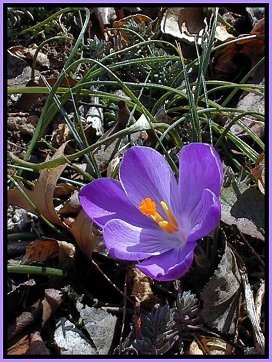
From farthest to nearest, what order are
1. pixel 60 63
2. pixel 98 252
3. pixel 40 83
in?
pixel 60 63, pixel 40 83, pixel 98 252

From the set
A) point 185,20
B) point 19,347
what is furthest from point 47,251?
point 185,20

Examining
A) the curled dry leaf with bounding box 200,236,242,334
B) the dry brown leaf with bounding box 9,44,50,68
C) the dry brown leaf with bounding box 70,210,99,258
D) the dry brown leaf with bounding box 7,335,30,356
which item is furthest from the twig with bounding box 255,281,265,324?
the dry brown leaf with bounding box 9,44,50,68

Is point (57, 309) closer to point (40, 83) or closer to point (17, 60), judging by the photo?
point (40, 83)

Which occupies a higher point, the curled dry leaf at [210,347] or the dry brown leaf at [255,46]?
the dry brown leaf at [255,46]

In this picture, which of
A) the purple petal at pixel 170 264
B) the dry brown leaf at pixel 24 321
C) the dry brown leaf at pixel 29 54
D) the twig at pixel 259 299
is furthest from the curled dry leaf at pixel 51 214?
the dry brown leaf at pixel 29 54

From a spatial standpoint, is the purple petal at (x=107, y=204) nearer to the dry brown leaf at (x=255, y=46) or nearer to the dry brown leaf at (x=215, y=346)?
the dry brown leaf at (x=215, y=346)

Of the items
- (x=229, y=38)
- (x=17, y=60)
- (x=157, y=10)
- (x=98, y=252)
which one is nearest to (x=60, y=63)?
(x=17, y=60)

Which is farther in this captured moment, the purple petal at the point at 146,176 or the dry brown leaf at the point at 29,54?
the dry brown leaf at the point at 29,54

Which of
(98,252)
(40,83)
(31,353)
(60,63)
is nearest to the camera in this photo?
(31,353)
